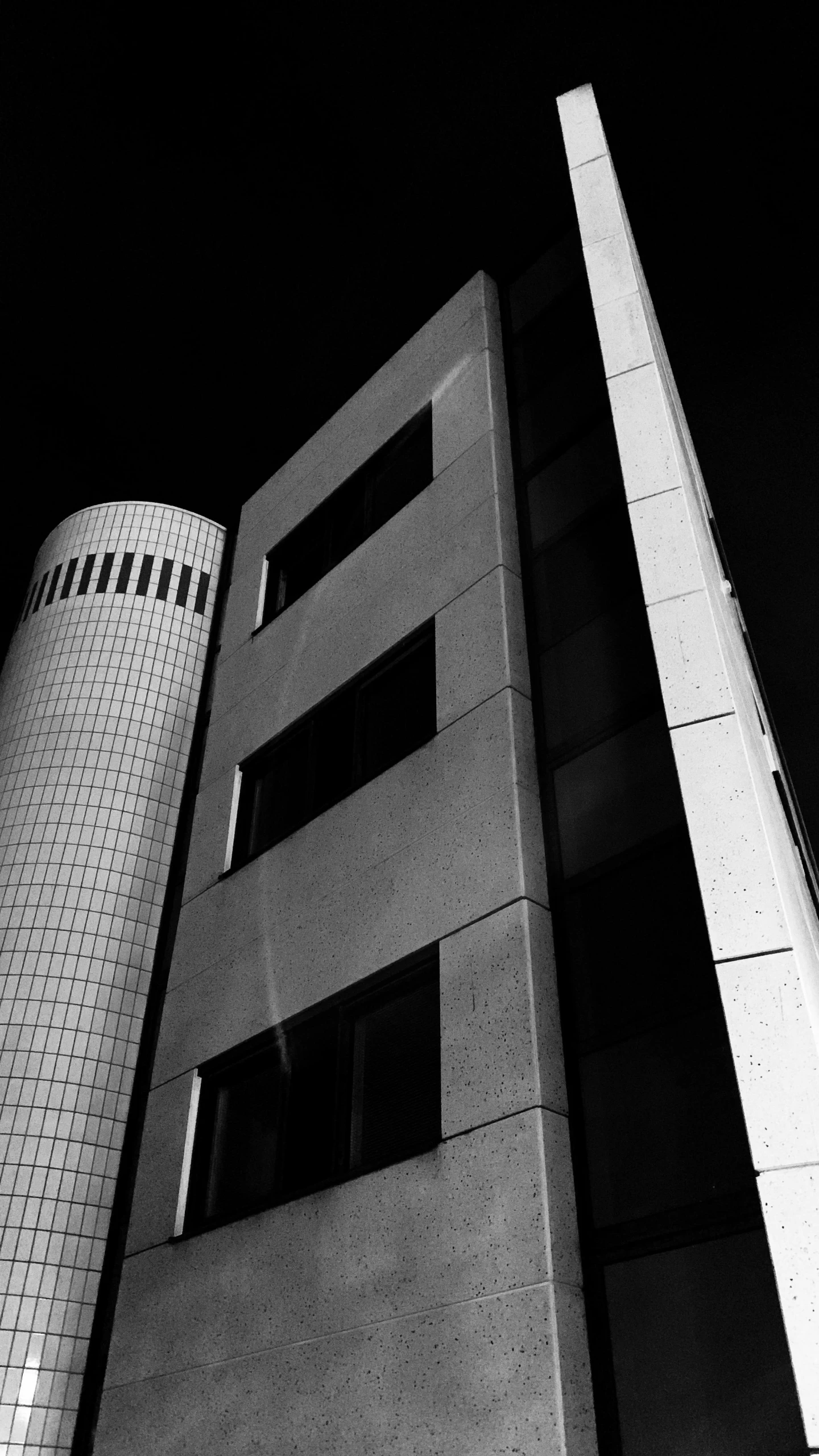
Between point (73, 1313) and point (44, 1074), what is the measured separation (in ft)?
6.85

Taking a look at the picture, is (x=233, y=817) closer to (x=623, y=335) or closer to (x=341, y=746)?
(x=341, y=746)

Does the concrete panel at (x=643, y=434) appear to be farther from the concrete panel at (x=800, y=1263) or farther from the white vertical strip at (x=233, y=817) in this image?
the white vertical strip at (x=233, y=817)

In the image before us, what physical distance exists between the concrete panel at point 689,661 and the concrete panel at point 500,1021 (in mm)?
1941

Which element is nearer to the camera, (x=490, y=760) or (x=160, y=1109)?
(x=490, y=760)

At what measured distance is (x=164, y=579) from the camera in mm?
15023

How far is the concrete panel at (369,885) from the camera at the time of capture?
784 cm

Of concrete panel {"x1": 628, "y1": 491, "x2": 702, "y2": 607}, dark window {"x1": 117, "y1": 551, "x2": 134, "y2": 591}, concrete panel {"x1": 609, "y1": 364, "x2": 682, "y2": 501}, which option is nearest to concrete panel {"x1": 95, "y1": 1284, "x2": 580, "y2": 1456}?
concrete panel {"x1": 628, "y1": 491, "x2": 702, "y2": 607}

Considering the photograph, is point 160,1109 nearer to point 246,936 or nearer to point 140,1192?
point 140,1192

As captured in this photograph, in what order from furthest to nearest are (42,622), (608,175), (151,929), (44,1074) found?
(42,622)
(151,929)
(44,1074)
(608,175)

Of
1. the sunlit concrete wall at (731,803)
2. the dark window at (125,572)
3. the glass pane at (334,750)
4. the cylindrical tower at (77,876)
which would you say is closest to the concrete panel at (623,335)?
the sunlit concrete wall at (731,803)

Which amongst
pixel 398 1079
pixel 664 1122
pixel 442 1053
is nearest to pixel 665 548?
pixel 664 1122

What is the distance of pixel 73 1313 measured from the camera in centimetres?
959

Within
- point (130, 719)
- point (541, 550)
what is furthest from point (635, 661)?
point (130, 719)

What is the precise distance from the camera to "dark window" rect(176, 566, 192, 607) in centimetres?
1487
